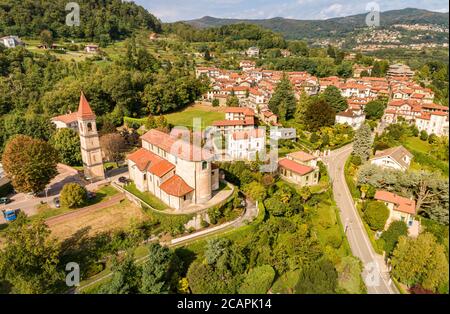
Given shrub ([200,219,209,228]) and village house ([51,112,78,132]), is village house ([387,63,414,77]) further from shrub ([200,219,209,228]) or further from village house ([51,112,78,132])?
village house ([51,112,78,132])

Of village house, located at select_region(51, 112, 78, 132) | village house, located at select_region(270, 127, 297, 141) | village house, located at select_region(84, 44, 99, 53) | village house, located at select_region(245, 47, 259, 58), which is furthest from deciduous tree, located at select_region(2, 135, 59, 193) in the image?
village house, located at select_region(245, 47, 259, 58)

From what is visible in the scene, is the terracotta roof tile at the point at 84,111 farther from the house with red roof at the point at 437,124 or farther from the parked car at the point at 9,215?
the house with red roof at the point at 437,124

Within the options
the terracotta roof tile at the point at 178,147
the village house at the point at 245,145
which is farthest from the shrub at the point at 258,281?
the village house at the point at 245,145

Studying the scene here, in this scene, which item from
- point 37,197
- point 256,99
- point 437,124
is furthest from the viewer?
point 256,99

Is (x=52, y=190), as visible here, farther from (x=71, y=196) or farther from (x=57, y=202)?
(x=71, y=196)

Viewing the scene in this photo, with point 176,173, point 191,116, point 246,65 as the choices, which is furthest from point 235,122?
point 246,65
